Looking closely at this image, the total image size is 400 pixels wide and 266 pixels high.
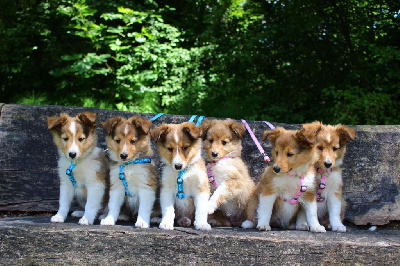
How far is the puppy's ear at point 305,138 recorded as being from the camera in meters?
4.27

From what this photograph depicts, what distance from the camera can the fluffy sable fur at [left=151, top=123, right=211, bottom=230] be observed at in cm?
438

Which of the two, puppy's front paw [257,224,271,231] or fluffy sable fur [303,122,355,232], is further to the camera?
fluffy sable fur [303,122,355,232]

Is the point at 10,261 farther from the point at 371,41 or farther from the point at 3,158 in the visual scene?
the point at 371,41

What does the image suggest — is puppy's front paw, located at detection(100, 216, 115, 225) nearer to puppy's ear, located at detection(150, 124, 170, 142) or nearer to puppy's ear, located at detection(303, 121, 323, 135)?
puppy's ear, located at detection(150, 124, 170, 142)

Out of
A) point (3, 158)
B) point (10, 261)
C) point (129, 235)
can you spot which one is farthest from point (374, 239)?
point (3, 158)

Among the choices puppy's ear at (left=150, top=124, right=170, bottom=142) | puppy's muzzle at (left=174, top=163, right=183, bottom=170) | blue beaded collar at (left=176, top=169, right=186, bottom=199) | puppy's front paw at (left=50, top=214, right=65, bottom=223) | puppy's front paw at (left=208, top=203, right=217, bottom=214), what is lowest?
puppy's front paw at (left=50, top=214, right=65, bottom=223)

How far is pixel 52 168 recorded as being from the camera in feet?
18.3

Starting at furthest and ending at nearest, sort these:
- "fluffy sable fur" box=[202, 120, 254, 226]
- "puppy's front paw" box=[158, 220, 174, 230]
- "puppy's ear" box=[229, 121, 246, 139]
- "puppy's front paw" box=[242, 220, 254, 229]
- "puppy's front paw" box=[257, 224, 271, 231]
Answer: "puppy's ear" box=[229, 121, 246, 139] → "fluffy sable fur" box=[202, 120, 254, 226] → "puppy's front paw" box=[242, 220, 254, 229] → "puppy's front paw" box=[257, 224, 271, 231] → "puppy's front paw" box=[158, 220, 174, 230]

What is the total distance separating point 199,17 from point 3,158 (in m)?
7.09

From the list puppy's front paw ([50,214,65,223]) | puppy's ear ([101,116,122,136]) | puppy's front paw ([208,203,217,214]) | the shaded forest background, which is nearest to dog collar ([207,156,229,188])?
puppy's front paw ([208,203,217,214])

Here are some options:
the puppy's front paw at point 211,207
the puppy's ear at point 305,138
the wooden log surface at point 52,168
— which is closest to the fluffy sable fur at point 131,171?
the puppy's front paw at point 211,207

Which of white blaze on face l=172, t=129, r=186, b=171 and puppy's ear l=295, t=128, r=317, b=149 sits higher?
puppy's ear l=295, t=128, r=317, b=149

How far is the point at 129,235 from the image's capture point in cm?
399

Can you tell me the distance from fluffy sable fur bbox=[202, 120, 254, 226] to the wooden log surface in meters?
0.82
